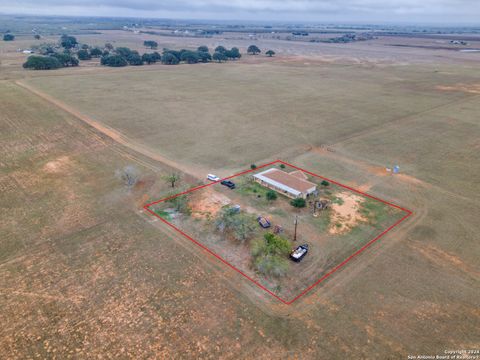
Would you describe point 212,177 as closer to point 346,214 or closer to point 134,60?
point 346,214

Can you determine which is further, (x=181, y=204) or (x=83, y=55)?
(x=83, y=55)

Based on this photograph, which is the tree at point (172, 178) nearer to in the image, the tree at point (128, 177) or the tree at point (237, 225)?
the tree at point (128, 177)

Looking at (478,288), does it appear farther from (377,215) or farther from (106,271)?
(106,271)

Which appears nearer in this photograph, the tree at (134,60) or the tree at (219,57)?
the tree at (134,60)

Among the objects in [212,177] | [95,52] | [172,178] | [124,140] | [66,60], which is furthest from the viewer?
[95,52]

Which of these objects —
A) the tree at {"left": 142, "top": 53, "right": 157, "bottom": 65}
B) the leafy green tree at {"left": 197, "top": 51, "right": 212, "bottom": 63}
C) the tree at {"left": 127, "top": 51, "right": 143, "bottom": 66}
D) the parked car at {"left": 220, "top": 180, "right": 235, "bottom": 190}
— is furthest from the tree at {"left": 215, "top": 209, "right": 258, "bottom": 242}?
the leafy green tree at {"left": 197, "top": 51, "right": 212, "bottom": 63}

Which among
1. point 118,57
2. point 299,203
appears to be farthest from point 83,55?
point 299,203

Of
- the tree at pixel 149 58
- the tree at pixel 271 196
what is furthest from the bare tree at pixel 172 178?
the tree at pixel 149 58
